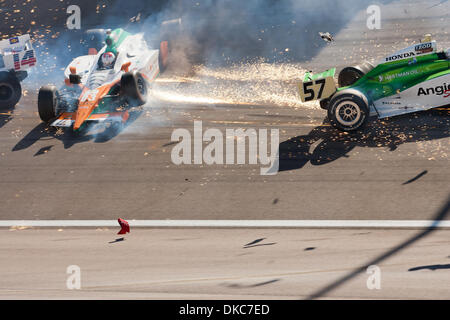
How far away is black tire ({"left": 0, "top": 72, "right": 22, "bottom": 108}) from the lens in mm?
14766

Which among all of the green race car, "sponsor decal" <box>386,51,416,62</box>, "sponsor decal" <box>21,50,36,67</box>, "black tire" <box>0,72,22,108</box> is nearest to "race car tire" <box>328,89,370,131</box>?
the green race car

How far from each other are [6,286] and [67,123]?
16.8 feet

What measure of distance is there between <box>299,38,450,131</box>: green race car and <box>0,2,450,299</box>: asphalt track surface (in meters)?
0.41

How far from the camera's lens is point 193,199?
1068 cm

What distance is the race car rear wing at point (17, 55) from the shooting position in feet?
48.2

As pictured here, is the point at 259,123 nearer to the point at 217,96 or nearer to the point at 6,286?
the point at 217,96

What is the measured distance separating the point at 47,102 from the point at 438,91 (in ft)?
26.7

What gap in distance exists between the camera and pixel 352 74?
1320cm

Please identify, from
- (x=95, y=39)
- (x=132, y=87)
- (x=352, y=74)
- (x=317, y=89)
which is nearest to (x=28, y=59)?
(x=95, y=39)

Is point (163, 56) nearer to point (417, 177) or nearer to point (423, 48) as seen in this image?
point (423, 48)

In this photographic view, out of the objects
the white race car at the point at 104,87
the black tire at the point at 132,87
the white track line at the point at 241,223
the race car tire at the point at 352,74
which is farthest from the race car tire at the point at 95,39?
the white track line at the point at 241,223

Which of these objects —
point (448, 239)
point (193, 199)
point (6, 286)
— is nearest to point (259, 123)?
point (193, 199)

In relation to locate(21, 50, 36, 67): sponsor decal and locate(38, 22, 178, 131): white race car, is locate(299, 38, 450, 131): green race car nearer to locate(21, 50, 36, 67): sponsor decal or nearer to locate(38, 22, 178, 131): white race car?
locate(38, 22, 178, 131): white race car

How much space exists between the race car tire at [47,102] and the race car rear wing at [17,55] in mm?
1529
